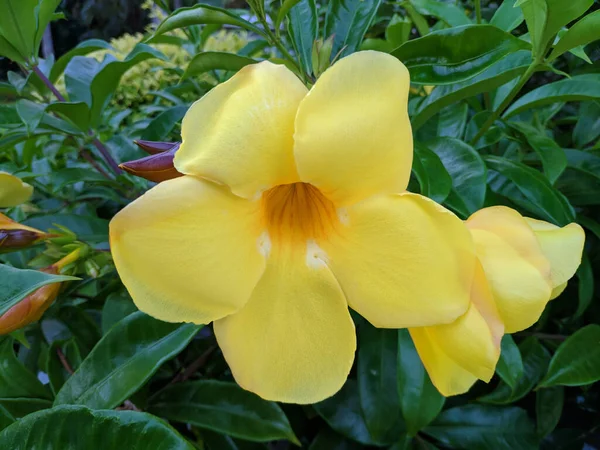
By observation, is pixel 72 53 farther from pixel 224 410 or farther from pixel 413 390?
pixel 413 390

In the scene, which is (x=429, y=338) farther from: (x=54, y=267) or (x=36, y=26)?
(x=36, y=26)

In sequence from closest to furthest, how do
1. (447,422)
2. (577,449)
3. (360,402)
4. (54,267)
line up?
(54,267)
(360,402)
(447,422)
(577,449)

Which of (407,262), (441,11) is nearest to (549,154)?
(441,11)

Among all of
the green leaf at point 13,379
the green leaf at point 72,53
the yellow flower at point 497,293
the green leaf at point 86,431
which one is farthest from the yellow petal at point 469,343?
the green leaf at point 72,53

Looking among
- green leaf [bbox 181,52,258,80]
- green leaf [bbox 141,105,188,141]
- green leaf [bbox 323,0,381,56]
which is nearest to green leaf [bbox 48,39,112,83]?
green leaf [bbox 141,105,188,141]

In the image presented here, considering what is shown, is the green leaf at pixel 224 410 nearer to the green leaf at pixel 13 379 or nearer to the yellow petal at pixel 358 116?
the green leaf at pixel 13 379

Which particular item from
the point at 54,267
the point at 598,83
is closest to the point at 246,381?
the point at 54,267
